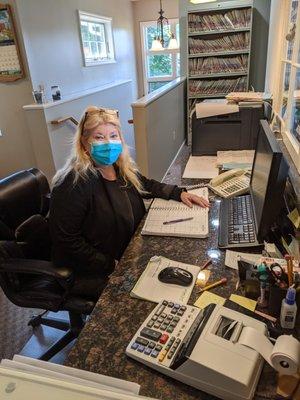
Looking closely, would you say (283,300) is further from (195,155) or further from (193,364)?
(195,155)

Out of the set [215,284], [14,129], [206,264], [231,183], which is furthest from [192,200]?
[14,129]

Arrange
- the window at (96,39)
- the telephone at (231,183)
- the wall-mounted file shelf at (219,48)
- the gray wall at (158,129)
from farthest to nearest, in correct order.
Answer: the window at (96,39) → the wall-mounted file shelf at (219,48) → the gray wall at (158,129) → the telephone at (231,183)

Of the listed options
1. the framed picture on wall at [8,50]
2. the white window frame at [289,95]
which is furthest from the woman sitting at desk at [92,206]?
the framed picture on wall at [8,50]

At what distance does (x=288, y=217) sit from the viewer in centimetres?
123

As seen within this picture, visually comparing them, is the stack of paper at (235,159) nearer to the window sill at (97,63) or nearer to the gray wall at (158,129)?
the gray wall at (158,129)

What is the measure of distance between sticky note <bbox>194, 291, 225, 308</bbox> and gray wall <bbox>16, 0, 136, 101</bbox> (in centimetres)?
367

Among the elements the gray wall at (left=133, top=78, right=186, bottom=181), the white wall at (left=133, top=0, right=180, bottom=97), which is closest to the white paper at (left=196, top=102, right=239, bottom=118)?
the gray wall at (left=133, top=78, right=186, bottom=181)

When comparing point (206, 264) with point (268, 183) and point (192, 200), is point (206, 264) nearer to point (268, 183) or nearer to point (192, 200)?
point (268, 183)

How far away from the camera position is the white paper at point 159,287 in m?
1.00

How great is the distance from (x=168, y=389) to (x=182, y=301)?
28 cm

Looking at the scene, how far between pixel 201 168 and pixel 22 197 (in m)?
1.17

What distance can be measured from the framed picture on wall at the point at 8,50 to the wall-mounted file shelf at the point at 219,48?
2251 mm

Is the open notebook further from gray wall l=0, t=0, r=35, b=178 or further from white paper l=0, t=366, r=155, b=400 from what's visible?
gray wall l=0, t=0, r=35, b=178

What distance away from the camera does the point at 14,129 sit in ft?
13.3
